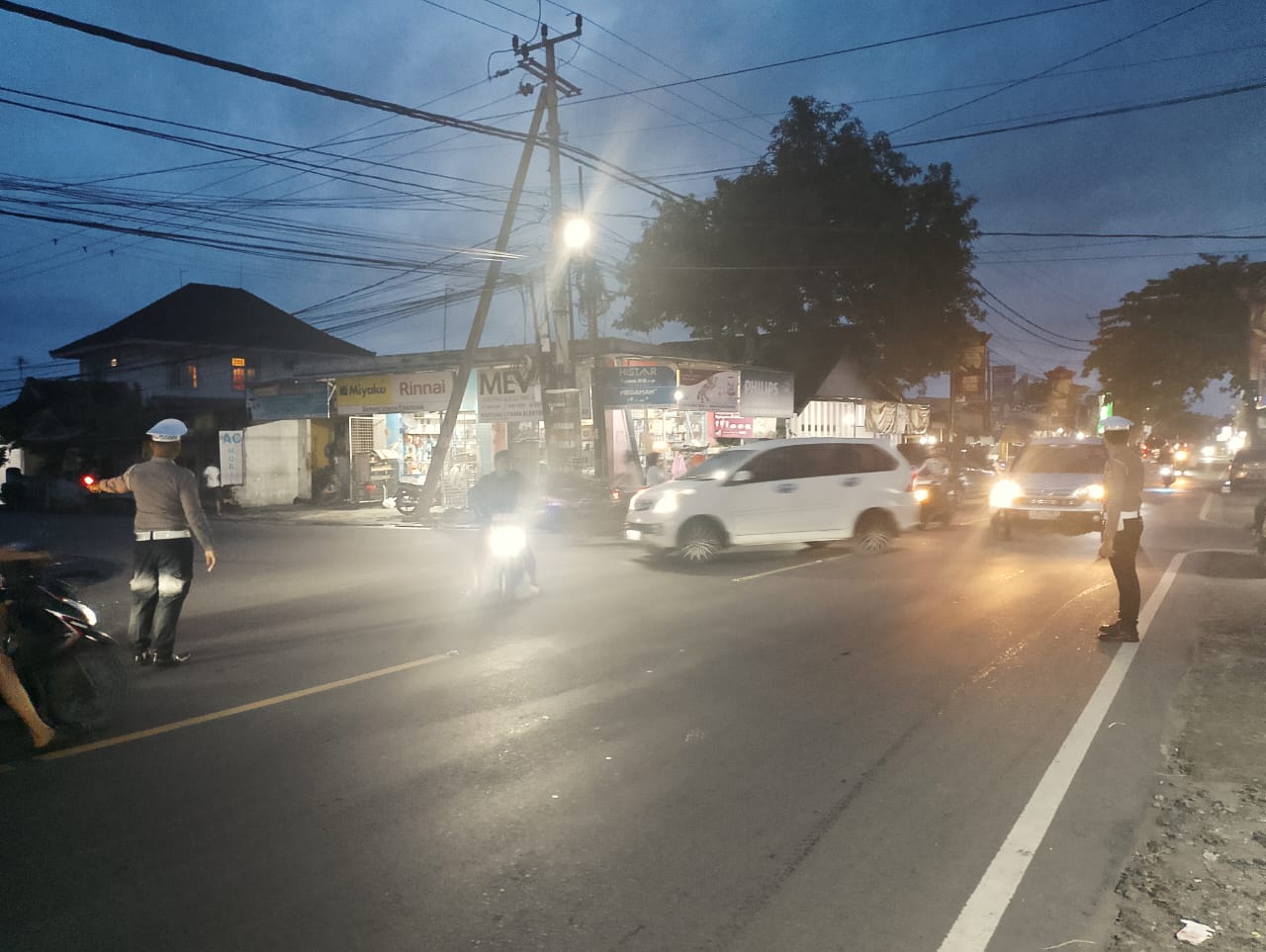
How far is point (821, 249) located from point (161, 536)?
108 ft

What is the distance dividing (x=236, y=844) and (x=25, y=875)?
0.81m

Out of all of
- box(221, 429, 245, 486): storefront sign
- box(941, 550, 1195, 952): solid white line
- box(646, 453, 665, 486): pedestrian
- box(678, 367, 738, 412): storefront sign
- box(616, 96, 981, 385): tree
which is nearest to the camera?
box(941, 550, 1195, 952): solid white line

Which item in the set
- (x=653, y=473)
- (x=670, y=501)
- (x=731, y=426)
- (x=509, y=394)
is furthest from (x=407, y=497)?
(x=670, y=501)

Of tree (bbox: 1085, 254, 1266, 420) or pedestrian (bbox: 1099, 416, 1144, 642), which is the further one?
tree (bbox: 1085, 254, 1266, 420)

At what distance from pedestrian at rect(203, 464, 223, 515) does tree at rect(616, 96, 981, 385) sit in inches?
686

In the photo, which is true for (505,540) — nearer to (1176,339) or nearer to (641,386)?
(641,386)

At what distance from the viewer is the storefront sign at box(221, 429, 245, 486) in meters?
31.1

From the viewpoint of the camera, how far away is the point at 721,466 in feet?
48.2

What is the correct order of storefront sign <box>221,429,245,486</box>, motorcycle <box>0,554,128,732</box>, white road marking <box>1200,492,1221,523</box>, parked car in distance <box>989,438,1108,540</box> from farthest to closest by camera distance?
storefront sign <box>221,429,245,486</box> < white road marking <box>1200,492,1221,523</box> < parked car in distance <box>989,438,1108,540</box> < motorcycle <box>0,554,128,732</box>

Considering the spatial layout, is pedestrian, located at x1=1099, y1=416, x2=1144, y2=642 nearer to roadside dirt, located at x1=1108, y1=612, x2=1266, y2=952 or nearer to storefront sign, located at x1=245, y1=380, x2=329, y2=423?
roadside dirt, located at x1=1108, y1=612, x2=1266, y2=952

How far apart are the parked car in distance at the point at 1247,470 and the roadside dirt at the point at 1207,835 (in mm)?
24447

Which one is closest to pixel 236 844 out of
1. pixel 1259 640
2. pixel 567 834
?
pixel 567 834

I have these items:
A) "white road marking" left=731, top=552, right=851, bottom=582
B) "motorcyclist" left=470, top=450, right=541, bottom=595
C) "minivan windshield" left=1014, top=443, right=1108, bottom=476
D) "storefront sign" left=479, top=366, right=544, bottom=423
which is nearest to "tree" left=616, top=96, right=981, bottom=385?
"storefront sign" left=479, top=366, right=544, bottom=423

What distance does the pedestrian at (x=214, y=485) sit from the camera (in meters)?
28.7
